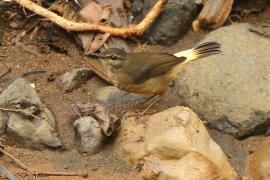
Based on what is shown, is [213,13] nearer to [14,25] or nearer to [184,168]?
[14,25]

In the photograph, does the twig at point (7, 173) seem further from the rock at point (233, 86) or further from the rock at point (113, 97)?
the rock at point (233, 86)

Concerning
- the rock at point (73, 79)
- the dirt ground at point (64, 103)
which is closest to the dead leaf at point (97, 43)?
the dirt ground at point (64, 103)

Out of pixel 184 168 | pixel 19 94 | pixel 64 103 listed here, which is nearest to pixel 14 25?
pixel 64 103

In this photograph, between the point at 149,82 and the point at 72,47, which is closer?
the point at 149,82

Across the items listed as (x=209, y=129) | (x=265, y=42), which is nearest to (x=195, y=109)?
(x=209, y=129)

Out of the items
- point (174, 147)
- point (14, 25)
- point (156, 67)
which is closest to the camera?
point (174, 147)

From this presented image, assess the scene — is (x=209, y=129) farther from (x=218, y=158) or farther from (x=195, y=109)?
(x=218, y=158)

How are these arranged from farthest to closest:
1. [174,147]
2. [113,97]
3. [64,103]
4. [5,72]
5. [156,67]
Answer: [5,72] < [113,97] < [64,103] < [156,67] < [174,147]
